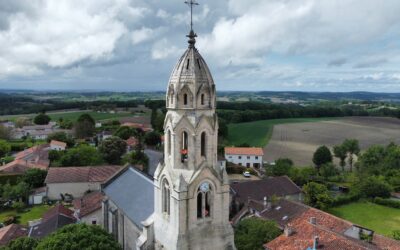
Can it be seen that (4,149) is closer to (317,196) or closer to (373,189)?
(317,196)

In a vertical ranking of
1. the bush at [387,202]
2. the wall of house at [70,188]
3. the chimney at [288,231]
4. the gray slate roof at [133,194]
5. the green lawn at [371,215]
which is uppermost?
the gray slate roof at [133,194]

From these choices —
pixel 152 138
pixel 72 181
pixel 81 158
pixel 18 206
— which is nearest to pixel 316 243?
pixel 72 181

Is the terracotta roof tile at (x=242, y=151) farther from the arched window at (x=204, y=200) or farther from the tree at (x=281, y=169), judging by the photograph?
the arched window at (x=204, y=200)

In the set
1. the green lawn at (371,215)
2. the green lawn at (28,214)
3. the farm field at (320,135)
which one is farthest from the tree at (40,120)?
the green lawn at (371,215)

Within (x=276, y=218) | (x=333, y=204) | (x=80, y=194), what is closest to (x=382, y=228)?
(x=333, y=204)

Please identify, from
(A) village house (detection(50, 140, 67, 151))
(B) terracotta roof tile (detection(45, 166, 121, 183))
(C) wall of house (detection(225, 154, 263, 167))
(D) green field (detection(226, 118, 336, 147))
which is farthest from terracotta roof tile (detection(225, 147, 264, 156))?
(A) village house (detection(50, 140, 67, 151))

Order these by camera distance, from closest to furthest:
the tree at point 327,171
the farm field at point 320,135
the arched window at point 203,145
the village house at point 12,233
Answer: the arched window at point 203,145 < the village house at point 12,233 < the tree at point 327,171 < the farm field at point 320,135

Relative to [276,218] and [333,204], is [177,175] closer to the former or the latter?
[276,218]
